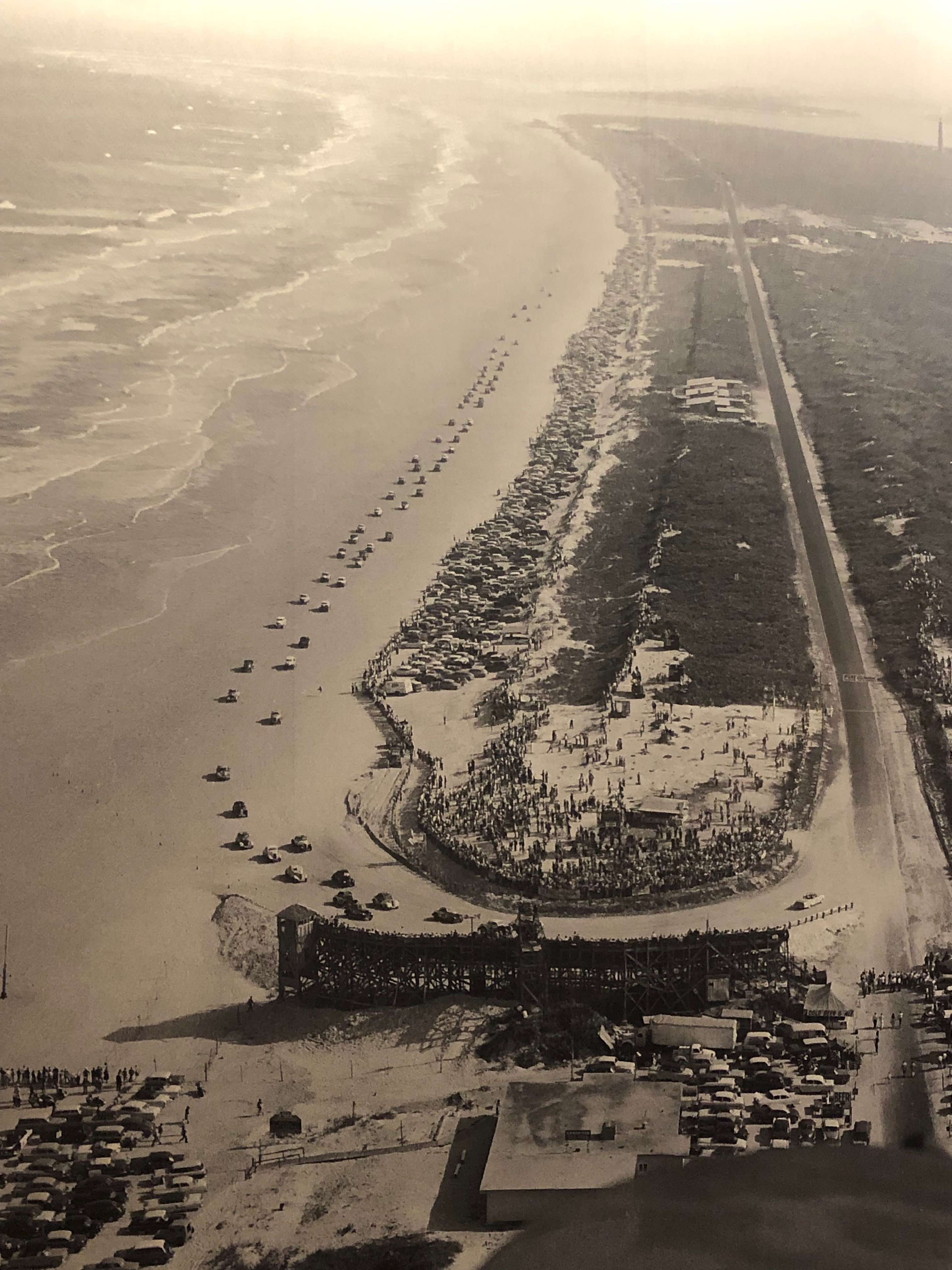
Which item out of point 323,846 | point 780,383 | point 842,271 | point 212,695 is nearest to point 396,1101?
point 323,846

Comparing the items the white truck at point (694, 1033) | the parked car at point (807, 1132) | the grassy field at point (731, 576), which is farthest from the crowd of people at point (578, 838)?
the parked car at point (807, 1132)

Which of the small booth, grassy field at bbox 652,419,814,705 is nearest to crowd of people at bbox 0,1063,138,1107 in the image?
the small booth

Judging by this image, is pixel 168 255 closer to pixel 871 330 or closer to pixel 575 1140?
pixel 871 330

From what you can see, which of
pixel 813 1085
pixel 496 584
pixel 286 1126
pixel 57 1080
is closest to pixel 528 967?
pixel 286 1126

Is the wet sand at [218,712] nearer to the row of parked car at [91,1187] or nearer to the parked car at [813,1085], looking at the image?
the row of parked car at [91,1187]

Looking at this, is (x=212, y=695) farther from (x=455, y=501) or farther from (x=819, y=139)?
(x=819, y=139)

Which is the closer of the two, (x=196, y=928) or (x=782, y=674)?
(x=196, y=928)

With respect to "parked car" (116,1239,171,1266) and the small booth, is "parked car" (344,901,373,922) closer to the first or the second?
the small booth
